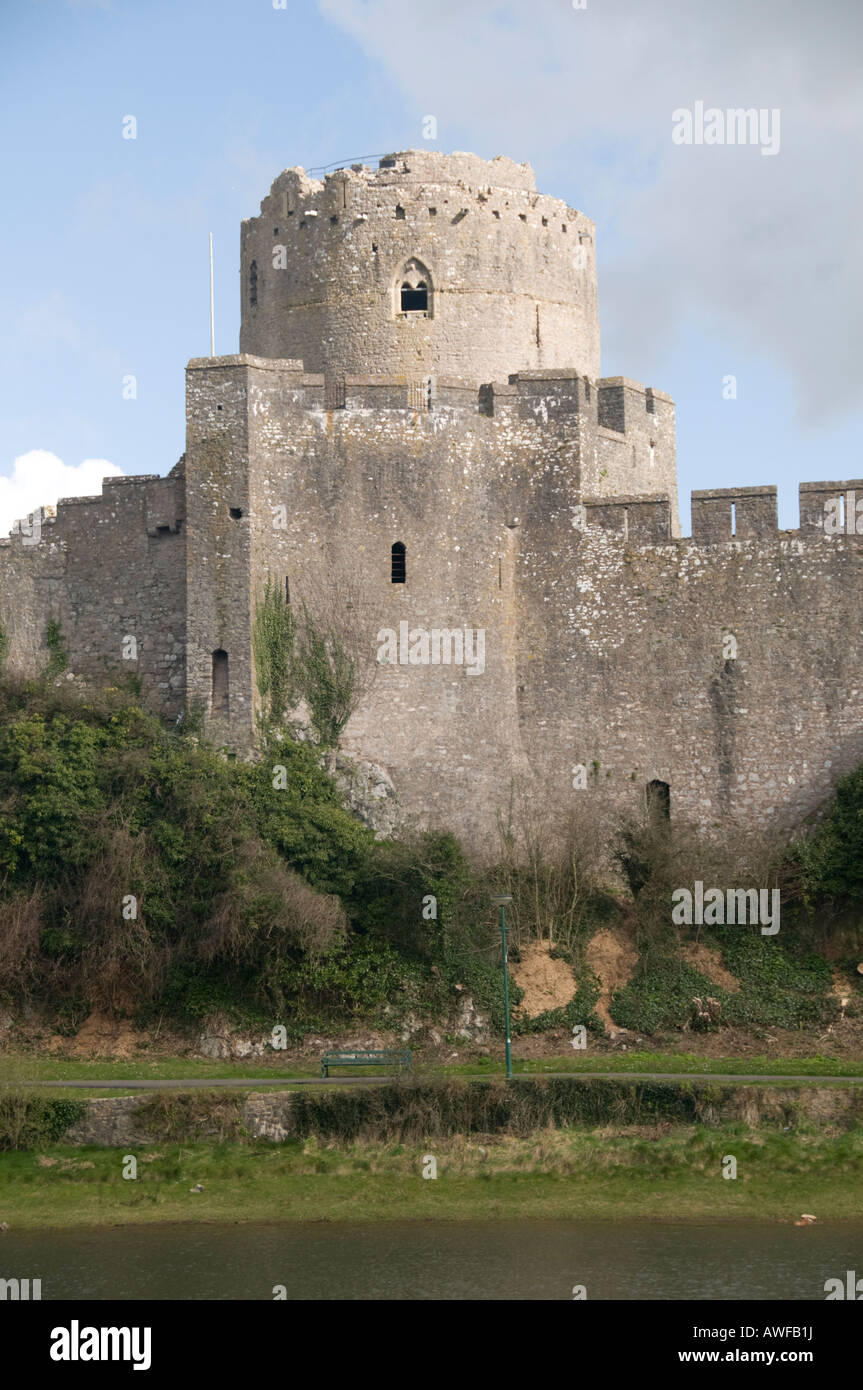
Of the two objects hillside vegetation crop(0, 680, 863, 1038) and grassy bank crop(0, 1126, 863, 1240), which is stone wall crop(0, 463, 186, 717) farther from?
grassy bank crop(0, 1126, 863, 1240)

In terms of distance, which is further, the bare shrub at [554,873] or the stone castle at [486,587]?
the stone castle at [486,587]

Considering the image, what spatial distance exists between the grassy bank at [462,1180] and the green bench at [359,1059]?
8.58 ft

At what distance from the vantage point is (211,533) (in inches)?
1345

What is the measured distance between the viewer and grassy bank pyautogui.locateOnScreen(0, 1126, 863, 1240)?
24.5 meters

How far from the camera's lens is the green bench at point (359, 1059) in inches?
1131

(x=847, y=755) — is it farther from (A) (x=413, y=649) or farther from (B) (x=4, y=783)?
(B) (x=4, y=783)

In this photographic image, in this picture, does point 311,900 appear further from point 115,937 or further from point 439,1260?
point 439,1260

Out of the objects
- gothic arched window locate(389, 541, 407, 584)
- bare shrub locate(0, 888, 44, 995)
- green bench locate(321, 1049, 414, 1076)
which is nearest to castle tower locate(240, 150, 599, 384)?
gothic arched window locate(389, 541, 407, 584)

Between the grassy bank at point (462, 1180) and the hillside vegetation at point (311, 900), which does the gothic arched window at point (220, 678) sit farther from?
the grassy bank at point (462, 1180)

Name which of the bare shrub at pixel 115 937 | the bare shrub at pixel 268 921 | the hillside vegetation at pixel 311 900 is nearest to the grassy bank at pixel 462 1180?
the hillside vegetation at pixel 311 900

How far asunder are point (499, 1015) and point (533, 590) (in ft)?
25.5
